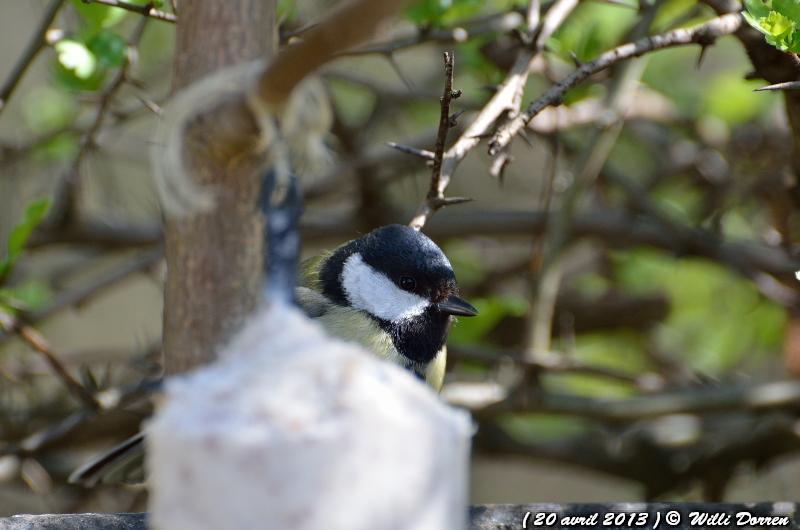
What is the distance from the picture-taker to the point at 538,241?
1.96 metres

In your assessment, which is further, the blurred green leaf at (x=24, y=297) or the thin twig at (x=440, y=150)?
the blurred green leaf at (x=24, y=297)

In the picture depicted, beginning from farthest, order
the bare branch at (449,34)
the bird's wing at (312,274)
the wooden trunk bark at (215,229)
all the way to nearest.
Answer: the bird's wing at (312,274)
the bare branch at (449,34)
the wooden trunk bark at (215,229)

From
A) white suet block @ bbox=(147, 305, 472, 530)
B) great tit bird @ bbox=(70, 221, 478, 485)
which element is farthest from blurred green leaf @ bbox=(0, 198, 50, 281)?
white suet block @ bbox=(147, 305, 472, 530)

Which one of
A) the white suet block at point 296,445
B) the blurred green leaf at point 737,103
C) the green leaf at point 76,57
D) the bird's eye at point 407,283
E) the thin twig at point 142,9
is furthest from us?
the blurred green leaf at point 737,103

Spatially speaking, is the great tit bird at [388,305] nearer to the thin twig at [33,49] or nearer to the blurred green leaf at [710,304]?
the thin twig at [33,49]

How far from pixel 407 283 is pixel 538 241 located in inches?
19.4

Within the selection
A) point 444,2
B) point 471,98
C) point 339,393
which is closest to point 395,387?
point 339,393

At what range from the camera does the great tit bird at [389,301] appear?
150 centimetres

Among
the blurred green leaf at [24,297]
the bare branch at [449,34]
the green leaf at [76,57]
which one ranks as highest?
the green leaf at [76,57]

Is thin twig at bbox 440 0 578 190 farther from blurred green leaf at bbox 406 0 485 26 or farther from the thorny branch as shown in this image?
blurred green leaf at bbox 406 0 485 26

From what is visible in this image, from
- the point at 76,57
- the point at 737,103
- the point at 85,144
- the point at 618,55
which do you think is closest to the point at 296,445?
the point at 618,55

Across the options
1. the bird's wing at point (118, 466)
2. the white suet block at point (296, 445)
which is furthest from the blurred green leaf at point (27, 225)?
the white suet block at point (296, 445)

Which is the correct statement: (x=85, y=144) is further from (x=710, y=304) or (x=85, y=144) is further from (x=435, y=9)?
(x=710, y=304)

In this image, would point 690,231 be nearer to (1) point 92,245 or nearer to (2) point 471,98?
(2) point 471,98
